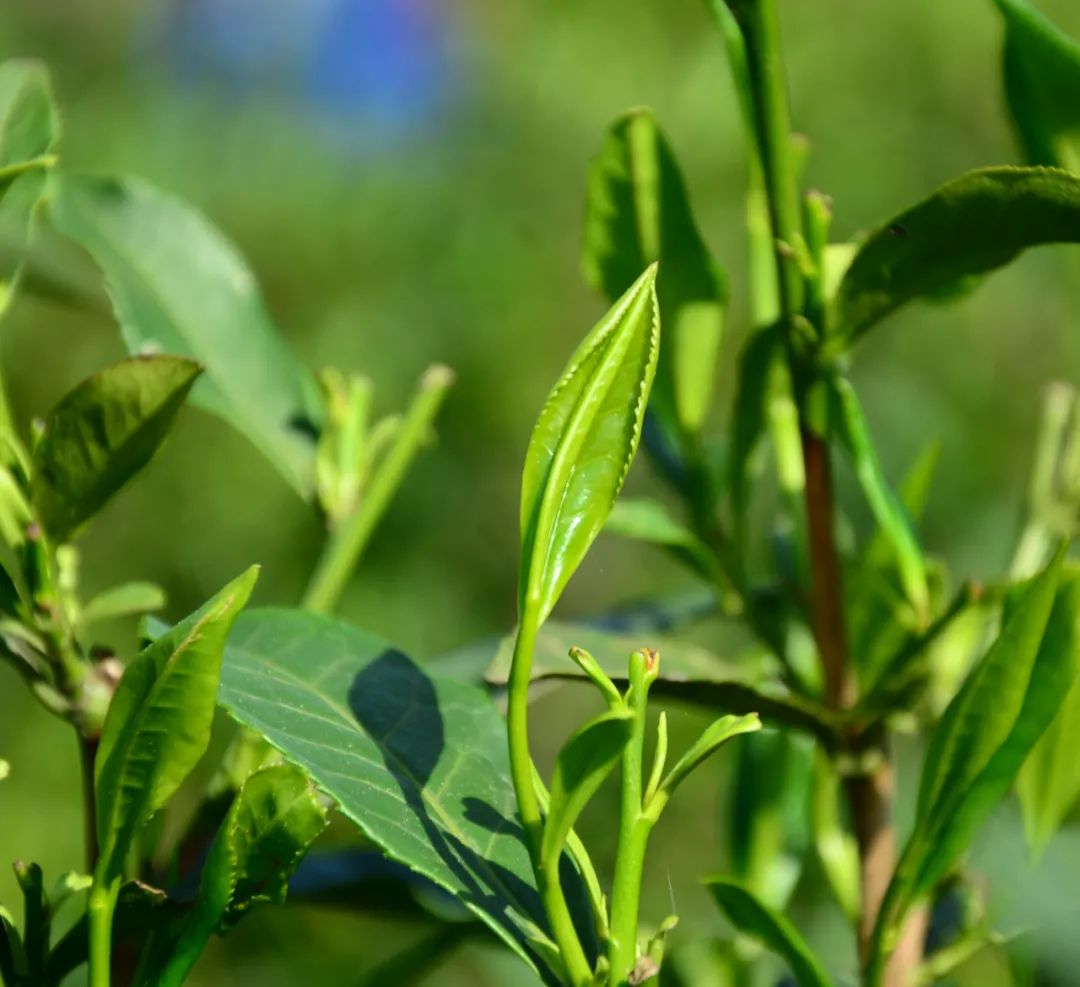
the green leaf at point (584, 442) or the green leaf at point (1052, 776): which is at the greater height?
the green leaf at point (584, 442)

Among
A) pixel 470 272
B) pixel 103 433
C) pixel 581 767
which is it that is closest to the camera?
pixel 581 767

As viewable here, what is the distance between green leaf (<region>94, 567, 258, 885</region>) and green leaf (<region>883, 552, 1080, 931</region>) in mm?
227

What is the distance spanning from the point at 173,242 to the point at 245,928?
1632 millimetres

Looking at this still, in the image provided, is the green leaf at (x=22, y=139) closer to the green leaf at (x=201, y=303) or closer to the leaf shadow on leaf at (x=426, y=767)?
the green leaf at (x=201, y=303)

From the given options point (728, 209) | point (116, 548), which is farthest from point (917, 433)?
point (116, 548)

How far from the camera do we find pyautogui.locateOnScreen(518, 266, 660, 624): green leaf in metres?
0.35

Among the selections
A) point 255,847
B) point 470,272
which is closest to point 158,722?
point 255,847

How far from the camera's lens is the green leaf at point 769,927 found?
1.48 feet

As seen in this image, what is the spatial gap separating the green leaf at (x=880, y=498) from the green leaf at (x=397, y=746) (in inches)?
6.6

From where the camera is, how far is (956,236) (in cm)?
47

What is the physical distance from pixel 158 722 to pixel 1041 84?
389 millimetres

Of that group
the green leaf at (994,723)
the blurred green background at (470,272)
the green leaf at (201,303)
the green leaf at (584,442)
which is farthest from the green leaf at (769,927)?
the blurred green background at (470,272)

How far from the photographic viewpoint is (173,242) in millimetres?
663

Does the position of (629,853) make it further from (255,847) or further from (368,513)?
(368,513)
